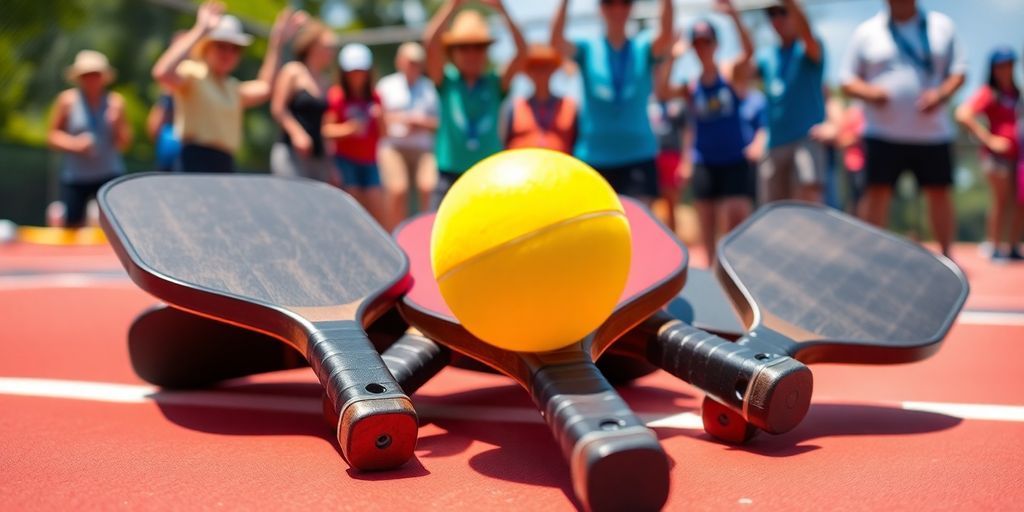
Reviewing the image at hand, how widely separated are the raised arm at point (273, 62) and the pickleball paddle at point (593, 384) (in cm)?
375

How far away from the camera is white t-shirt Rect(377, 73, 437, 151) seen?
28.0ft

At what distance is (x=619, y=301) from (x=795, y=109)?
14.1ft

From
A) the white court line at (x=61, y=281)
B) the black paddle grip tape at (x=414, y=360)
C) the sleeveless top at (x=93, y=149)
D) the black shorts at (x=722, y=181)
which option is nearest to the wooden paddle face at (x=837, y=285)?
the black paddle grip tape at (x=414, y=360)

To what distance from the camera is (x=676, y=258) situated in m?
2.77

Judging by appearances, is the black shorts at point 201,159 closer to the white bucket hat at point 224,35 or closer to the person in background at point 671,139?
the white bucket hat at point 224,35

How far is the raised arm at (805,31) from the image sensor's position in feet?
19.0

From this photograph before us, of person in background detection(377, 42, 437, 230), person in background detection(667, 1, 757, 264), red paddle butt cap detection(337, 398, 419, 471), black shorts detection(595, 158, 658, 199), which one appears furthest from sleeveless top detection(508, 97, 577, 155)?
red paddle butt cap detection(337, 398, 419, 471)

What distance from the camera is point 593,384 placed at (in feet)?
6.55

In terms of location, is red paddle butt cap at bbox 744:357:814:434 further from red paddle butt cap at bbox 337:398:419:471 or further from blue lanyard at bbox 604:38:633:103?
blue lanyard at bbox 604:38:633:103

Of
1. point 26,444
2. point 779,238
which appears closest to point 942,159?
point 779,238

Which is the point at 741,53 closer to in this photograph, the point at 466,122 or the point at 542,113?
the point at 542,113

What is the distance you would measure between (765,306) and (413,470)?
3.86 feet

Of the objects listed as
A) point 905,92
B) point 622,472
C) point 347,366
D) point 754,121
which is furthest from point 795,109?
point 622,472

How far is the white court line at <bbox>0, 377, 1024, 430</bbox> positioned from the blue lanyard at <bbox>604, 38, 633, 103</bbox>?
2.95 meters
